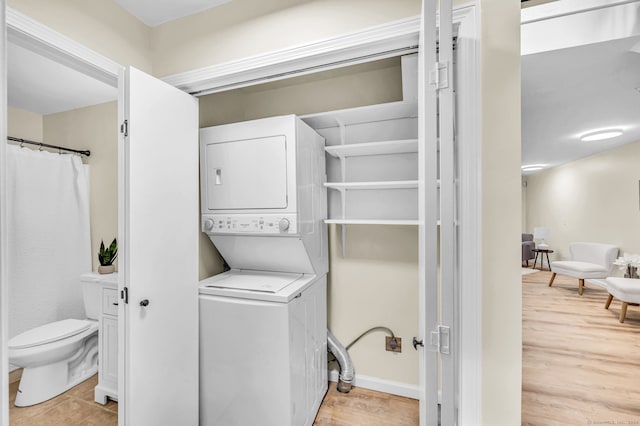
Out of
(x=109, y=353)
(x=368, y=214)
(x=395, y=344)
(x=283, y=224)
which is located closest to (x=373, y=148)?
(x=368, y=214)

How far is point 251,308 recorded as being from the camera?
1545mm

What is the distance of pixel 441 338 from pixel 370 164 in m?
1.58

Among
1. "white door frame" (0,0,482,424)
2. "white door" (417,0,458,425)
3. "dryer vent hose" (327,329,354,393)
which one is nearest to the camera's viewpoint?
"white door" (417,0,458,425)

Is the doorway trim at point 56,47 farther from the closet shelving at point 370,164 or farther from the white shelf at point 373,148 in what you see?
the white shelf at point 373,148

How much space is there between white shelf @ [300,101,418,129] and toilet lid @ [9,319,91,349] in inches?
94.6

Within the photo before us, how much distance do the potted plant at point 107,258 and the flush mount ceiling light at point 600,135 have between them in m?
2.94

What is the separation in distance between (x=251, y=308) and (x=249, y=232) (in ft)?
1.56

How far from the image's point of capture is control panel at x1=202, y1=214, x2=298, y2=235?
5.43 feet

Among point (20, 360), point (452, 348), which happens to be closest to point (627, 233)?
point (452, 348)

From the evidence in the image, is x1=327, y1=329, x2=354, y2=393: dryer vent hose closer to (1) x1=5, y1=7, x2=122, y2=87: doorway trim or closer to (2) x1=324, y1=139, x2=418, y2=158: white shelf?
(2) x1=324, y1=139, x2=418, y2=158: white shelf

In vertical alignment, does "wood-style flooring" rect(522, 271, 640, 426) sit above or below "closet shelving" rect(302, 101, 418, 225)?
below

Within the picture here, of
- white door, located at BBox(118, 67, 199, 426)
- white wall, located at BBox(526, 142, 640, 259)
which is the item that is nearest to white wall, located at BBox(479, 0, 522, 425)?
white wall, located at BBox(526, 142, 640, 259)

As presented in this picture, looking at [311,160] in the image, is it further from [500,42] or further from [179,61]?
[500,42]

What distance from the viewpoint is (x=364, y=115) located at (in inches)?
78.1
